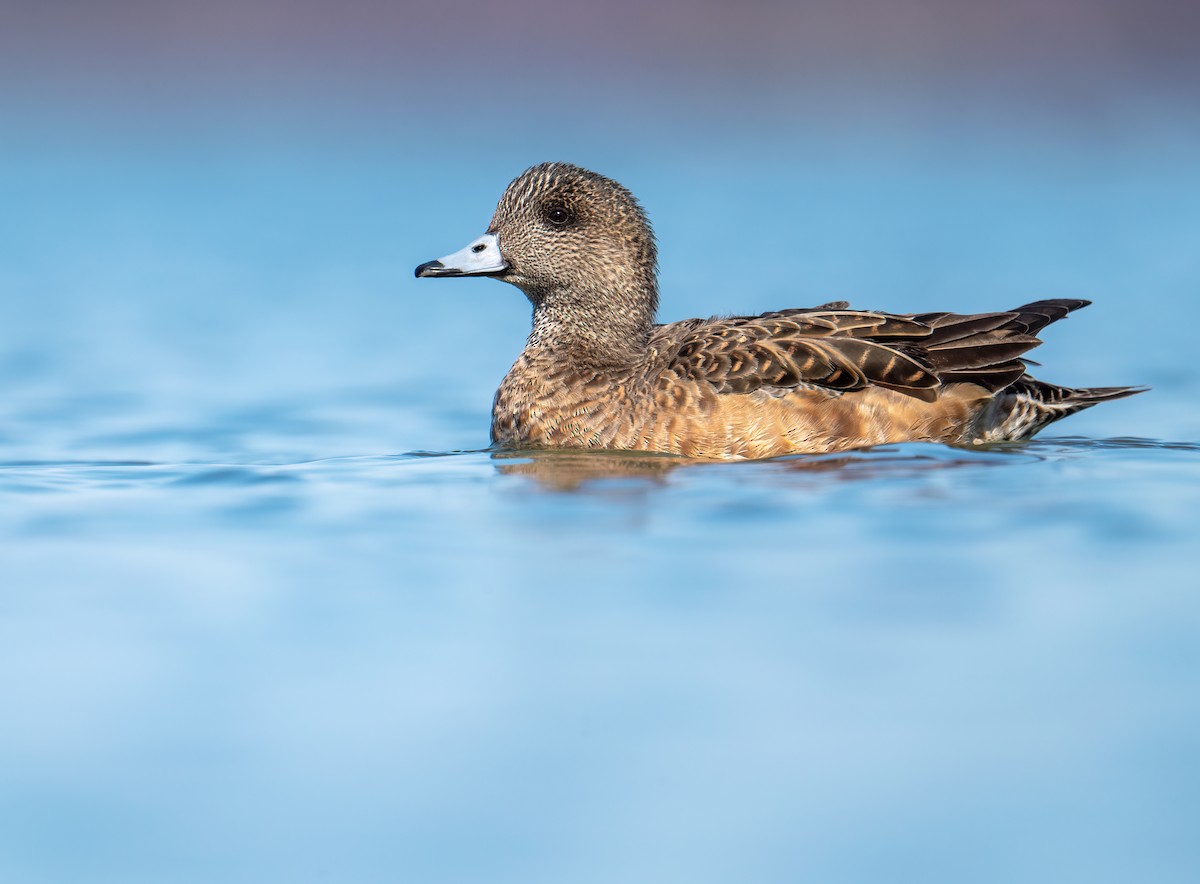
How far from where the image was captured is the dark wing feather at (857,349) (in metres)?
7.97

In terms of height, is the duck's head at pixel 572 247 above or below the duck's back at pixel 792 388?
above

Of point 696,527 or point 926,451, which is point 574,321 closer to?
point 926,451

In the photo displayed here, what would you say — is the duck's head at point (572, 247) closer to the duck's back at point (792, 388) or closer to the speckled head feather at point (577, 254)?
the speckled head feather at point (577, 254)

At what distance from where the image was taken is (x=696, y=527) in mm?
6184

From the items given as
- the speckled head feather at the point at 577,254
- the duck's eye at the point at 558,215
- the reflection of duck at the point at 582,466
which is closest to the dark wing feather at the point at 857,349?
the speckled head feather at the point at 577,254

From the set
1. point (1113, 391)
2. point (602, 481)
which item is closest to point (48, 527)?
point (602, 481)

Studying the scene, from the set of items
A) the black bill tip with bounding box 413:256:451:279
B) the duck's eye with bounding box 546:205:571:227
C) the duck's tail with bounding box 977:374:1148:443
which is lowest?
the duck's tail with bounding box 977:374:1148:443

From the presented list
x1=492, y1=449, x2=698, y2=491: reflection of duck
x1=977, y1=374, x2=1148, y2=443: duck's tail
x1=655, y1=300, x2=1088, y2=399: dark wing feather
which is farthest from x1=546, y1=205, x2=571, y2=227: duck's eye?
x1=977, y1=374, x2=1148, y2=443: duck's tail

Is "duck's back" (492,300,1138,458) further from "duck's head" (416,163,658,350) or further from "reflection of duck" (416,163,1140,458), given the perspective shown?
"duck's head" (416,163,658,350)

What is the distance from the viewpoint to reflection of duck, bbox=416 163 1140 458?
7898mm

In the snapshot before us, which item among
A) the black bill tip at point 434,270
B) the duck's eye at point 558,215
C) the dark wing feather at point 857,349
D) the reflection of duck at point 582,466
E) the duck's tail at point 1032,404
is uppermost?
the duck's eye at point 558,215

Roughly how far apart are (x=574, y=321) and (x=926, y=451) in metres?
1.94

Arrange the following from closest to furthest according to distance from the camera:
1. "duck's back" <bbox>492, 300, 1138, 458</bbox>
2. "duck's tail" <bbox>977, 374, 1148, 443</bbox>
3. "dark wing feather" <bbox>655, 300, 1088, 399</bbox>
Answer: "duck's back" <bbox>492, 300, 1138, 458</bbox>, "dark wing feather" <bbox>655, 300, 1088, 399</bbox>, "duck's tail" <bbox>977, 374, 1148, 443</bbox>

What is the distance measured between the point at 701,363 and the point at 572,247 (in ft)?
3.60
